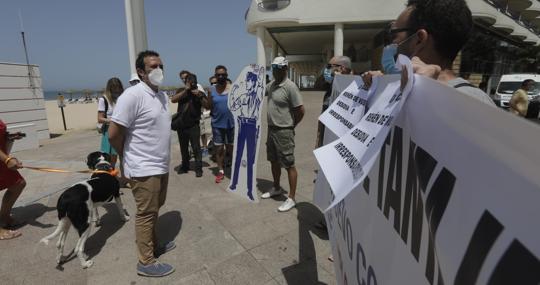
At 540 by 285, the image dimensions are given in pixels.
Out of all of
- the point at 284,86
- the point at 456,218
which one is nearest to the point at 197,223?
the point at 284,86

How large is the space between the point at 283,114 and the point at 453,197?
337cm

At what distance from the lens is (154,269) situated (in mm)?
2754

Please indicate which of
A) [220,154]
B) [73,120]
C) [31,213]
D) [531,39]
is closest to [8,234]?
[31,213]

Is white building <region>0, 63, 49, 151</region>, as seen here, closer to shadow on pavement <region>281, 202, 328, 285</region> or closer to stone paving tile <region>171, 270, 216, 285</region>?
stone paving tile <region>171, 270, 216, 285</region>

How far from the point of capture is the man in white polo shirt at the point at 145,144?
2617mm

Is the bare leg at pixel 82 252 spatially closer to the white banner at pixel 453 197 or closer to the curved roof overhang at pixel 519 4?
the white banner at pixel 453 197

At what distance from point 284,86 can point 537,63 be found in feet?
145

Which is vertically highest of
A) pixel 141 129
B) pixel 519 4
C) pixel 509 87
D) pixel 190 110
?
pixel 519 4

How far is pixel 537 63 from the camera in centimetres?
3472

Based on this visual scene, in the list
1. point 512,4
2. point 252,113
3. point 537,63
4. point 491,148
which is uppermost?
point 512,4

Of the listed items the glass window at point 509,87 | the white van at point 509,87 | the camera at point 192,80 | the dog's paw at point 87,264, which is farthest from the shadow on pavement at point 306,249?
the glass window at point 509,87

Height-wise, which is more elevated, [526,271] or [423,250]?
[526,271]

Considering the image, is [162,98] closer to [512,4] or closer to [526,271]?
[526,271]

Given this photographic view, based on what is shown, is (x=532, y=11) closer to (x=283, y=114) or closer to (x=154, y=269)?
(x=283, y=114)
